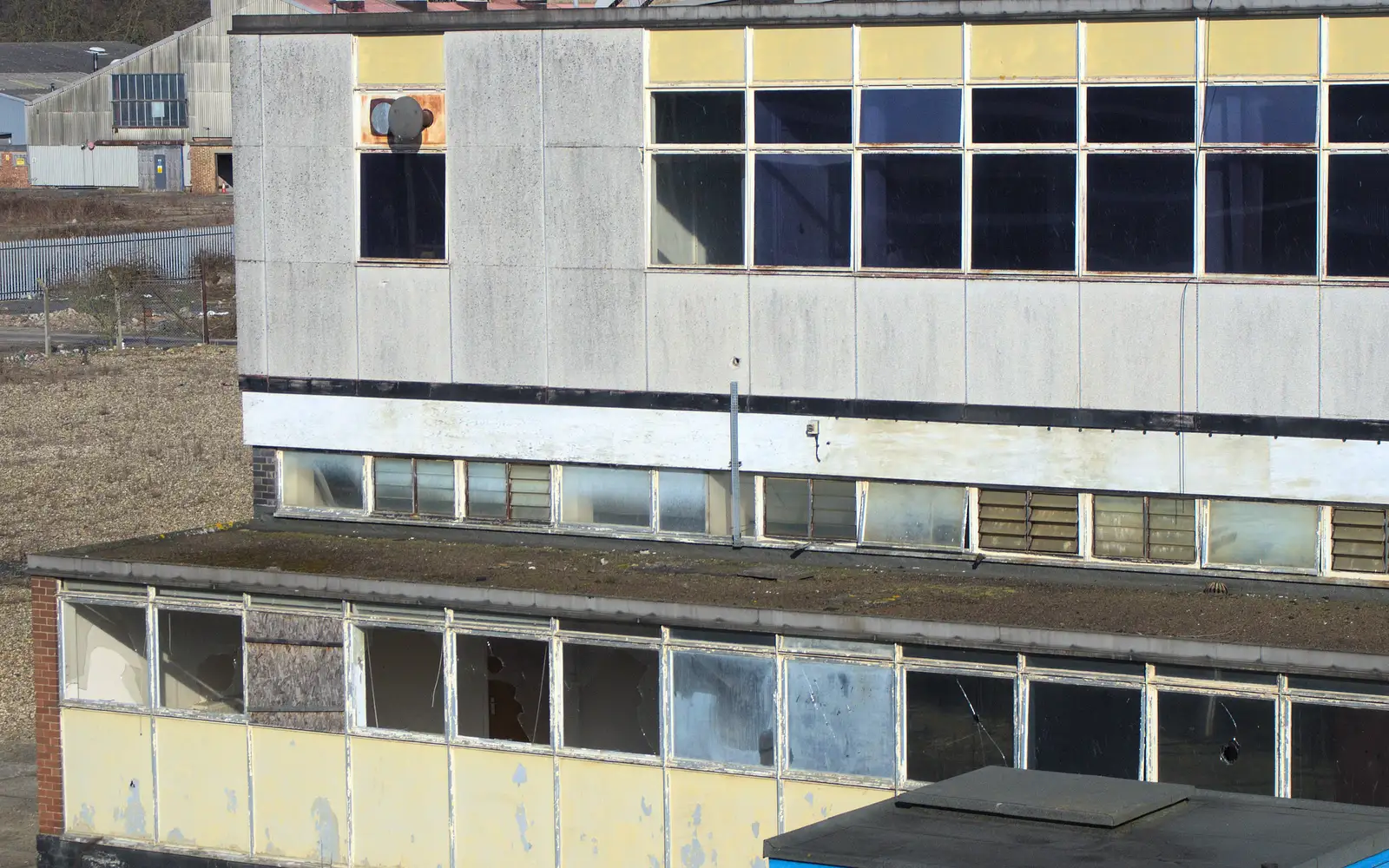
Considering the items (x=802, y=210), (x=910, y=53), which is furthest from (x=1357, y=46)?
(x=802, y=210)

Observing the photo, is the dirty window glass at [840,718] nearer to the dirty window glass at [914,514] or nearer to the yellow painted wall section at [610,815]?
the yellow painted wall section at [610,815]

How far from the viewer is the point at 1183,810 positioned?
966 cm

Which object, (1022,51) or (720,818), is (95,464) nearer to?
(720,818)

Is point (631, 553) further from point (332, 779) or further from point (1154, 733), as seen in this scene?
point (1154, 733)

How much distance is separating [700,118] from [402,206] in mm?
2859

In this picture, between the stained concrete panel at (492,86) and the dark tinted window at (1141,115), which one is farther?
the stained concrete panel at (492,86)

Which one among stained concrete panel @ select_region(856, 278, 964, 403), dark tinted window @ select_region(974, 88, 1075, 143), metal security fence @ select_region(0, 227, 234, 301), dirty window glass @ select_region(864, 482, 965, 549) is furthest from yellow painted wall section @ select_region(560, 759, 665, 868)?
metal security fence @ select_region(0, 227, 234, 301)

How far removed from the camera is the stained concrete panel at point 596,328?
16.7 m

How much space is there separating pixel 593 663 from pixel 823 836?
621 cm

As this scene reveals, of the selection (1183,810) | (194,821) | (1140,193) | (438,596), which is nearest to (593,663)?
(438,596)

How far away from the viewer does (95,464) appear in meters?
35.9

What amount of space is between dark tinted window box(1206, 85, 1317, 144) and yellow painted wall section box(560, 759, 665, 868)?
647 centimetres

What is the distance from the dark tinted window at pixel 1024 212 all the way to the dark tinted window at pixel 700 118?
208 centimetres

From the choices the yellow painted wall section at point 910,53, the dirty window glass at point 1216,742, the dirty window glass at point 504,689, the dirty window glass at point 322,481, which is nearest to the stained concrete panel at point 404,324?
the dirty window glass at point 322,481
